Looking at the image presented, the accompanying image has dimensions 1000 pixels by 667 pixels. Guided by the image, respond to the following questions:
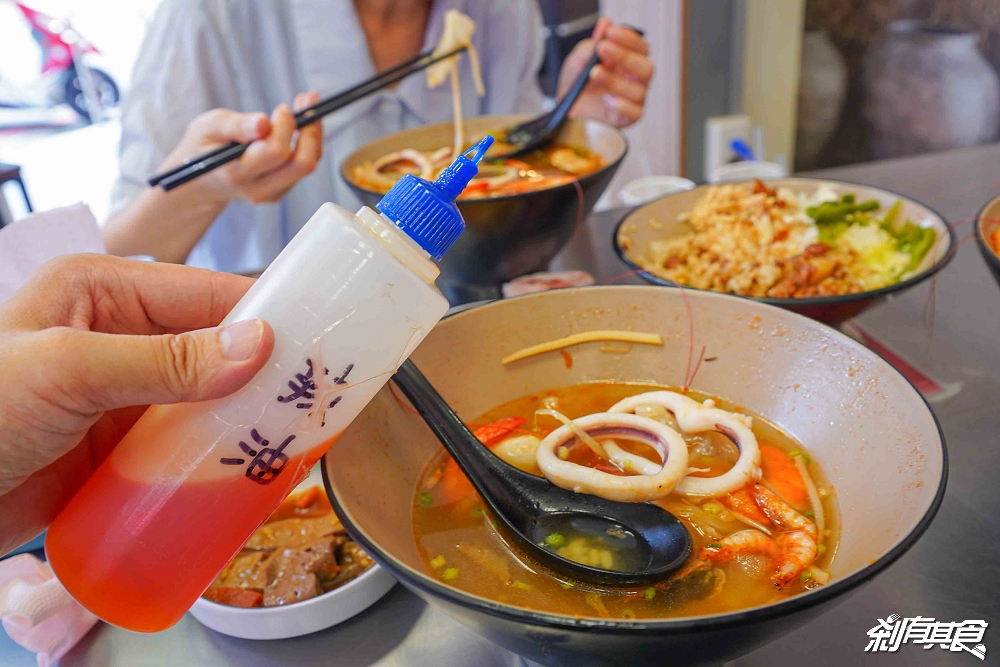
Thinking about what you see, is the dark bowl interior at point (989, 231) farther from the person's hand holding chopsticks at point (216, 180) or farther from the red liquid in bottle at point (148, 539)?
the person's hand holding chopsticks at point (216, 180)

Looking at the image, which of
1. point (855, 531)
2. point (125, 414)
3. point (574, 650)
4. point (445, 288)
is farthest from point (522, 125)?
point (574, 650)

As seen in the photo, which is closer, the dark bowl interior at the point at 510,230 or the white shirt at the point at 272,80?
the dark bowl interior at the point at 510,230

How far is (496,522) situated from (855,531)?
0.43 meters

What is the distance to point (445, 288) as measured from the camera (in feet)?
5.48

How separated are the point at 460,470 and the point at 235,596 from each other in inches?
13.6

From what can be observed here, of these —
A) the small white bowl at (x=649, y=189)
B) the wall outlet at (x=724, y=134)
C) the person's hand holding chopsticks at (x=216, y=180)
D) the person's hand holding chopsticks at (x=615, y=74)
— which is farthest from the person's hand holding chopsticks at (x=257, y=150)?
the wall outlet at (x=724, y=134)

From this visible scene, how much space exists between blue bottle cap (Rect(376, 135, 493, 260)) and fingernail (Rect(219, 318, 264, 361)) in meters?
0.18

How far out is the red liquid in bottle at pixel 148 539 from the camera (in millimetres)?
705

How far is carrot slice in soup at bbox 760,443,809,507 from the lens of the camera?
35.4 inches

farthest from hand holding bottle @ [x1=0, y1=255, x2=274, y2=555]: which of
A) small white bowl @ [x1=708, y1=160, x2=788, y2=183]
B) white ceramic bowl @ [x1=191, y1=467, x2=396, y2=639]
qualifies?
small white bowl @ [x1=708, y1=160, x2=788, y2=183]

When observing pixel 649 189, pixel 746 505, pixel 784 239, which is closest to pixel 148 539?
pixel 746 505

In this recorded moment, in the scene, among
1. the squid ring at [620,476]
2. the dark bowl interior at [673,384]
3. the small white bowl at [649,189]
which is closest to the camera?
the dark bowl interior at [673,384]

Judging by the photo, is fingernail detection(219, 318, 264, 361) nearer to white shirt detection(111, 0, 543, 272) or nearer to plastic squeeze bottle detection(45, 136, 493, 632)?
plastic squeeze bottle detection(45, 136, 493, 632)

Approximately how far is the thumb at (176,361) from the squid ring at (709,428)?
1.70 ft
